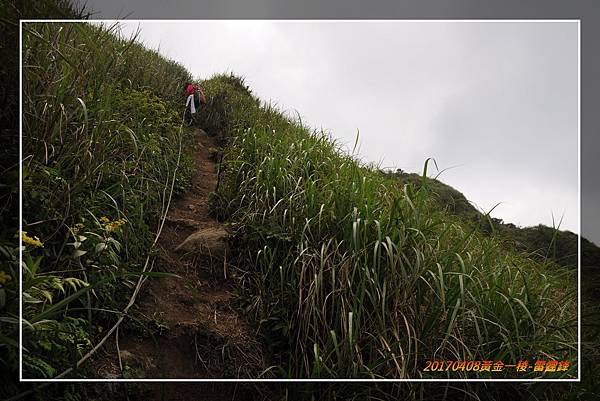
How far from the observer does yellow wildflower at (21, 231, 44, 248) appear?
1.20 meters

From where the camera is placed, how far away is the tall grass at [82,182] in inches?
47.9

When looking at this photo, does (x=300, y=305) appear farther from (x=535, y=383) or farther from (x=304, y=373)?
(x=535, y=383)

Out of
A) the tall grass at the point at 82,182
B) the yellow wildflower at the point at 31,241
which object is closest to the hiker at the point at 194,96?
the tall grass at the point at 82,182

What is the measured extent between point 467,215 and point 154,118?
49.6 inches

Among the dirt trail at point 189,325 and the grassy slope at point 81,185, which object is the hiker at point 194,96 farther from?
the dirt trail at point 189,325

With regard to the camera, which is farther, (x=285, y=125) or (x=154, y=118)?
(x=285, y=125)

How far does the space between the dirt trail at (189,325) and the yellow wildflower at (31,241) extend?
0.34m

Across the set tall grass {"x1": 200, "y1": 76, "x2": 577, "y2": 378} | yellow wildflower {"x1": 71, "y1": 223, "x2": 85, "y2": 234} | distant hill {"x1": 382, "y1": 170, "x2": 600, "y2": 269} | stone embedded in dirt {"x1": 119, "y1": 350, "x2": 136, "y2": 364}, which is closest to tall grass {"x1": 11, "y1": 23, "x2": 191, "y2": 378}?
yellow wildflower {"x1": 71, "y1": 223, "x2": 85, "y2": 234}

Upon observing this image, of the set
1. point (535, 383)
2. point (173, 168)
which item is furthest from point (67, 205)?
point (535, 383)

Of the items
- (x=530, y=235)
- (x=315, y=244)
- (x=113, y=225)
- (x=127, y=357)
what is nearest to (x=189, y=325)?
(x=127, y=357)

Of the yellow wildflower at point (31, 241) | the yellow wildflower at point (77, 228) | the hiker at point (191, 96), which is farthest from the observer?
the hiker at point (191, 96)

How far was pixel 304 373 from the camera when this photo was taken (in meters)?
1.33

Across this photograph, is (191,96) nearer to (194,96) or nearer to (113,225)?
(194,96)

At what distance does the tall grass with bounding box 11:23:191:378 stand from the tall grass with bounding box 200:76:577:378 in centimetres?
32
